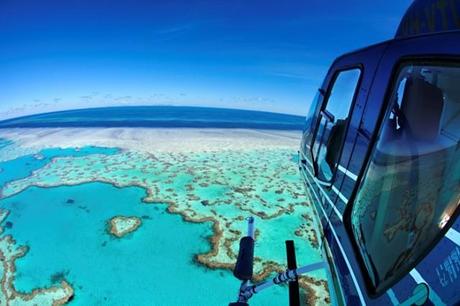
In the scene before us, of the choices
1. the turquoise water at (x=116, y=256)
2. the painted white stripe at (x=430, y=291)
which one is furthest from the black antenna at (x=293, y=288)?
the turquoise water at (x=116, y=256)

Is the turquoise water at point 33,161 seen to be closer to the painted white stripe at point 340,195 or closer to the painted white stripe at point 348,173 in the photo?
the painted white stripe at point 340,195

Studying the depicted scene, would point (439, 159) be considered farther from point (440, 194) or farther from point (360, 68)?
point (360, 68)

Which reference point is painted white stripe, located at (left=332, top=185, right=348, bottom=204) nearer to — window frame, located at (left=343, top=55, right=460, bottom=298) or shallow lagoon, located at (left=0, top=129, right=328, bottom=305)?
window frame, located at (left=343, top=55, right=460, bottom=298)

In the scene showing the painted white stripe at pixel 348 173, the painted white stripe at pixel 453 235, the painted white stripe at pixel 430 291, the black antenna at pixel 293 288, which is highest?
the painted white stripe at pixel 453 235

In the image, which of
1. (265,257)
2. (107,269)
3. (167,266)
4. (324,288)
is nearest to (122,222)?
(107,269)

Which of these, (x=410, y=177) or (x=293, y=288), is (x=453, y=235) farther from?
(x=293, y=288)

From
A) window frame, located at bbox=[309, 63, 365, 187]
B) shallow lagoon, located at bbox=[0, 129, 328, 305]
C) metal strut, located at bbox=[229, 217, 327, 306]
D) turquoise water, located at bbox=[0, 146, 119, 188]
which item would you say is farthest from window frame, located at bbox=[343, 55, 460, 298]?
turquoise water, located at bbox=[0, 146, 119, 188]
